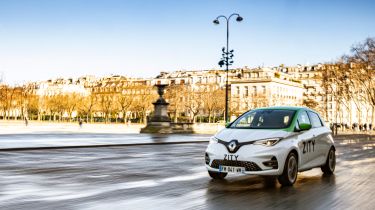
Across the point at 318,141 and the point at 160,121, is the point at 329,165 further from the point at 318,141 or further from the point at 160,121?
the point at 160,121

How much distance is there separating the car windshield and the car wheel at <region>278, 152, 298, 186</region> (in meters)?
0.68

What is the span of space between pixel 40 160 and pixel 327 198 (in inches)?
342

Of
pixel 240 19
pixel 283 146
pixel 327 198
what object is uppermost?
pixel 240 19

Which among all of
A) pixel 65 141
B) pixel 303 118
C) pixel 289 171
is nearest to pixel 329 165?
pixel 303 118

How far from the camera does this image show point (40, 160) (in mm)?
14742

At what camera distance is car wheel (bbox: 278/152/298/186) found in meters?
9.95

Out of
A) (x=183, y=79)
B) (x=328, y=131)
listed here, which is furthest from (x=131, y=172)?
(x=183, y=79)

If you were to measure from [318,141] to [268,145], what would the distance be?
2277mm

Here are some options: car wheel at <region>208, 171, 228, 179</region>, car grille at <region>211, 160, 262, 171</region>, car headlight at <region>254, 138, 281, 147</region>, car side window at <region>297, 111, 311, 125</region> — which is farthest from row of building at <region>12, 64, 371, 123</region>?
car grille at <region>211, 160, 262, 171</region>

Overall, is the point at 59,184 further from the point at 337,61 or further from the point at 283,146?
the point at 337,61

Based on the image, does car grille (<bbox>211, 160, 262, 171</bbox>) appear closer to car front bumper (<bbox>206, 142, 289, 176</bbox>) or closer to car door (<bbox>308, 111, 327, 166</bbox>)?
car front bumper (<bbox>206, 142, 289, 176</bbox>)

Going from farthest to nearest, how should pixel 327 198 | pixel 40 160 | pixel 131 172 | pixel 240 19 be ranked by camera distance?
pixel 240 19 → pixel 40 160 → pixel 131 172 → pixel 327 198

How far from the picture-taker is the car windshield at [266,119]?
10.7m

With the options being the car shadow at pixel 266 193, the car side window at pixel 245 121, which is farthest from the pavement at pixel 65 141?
the car shadow at pixel 266 193
